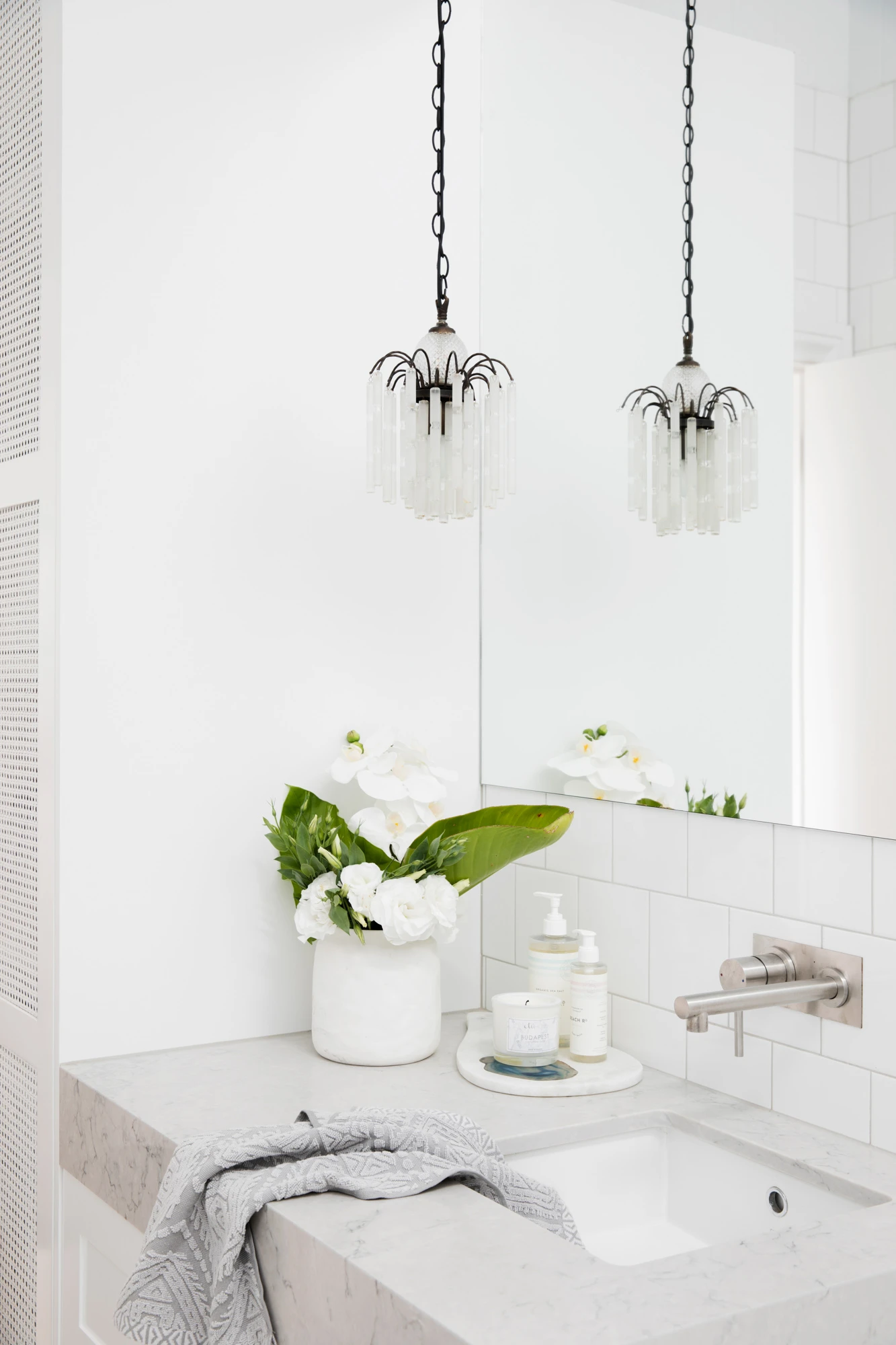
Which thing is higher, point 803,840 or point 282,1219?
point 803,840

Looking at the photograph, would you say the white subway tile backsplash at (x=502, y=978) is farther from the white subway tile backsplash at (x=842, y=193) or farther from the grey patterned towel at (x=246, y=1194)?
the white subway tile backsplash at (x=842, y=193)

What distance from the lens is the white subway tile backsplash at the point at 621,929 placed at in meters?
1.52

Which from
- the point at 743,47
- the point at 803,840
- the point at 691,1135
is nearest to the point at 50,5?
the point at 743,47

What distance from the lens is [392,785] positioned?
61.7 inches

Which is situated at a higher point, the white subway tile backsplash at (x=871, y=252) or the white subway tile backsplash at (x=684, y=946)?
the white subway tile backsplash at (x=871, y=252)

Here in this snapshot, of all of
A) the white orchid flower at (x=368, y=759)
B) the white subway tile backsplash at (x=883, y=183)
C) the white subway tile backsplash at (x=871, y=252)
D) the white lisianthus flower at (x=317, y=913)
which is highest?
the white subway tile backsplash at (x=883, y=183)

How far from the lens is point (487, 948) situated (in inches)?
71.5

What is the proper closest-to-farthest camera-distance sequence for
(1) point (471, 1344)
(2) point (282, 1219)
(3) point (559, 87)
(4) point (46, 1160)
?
(1) point (471, 1344) → (2) point (282, 1219) → (4) point (46, 1160) → (3) point (559, 87)

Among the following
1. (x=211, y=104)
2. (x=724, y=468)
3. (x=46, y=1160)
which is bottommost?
(x=46, y=1160)

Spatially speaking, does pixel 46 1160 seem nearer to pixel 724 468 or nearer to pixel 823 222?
pixel 724 468

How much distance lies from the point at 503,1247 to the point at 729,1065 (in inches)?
20.7

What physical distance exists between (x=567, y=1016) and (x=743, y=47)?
122 centimetres

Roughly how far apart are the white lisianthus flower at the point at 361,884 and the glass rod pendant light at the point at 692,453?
0.55 m

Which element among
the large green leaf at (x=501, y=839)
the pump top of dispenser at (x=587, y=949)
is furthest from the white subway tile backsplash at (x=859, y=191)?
the pump top of dispenser at (x=587, y=949)
